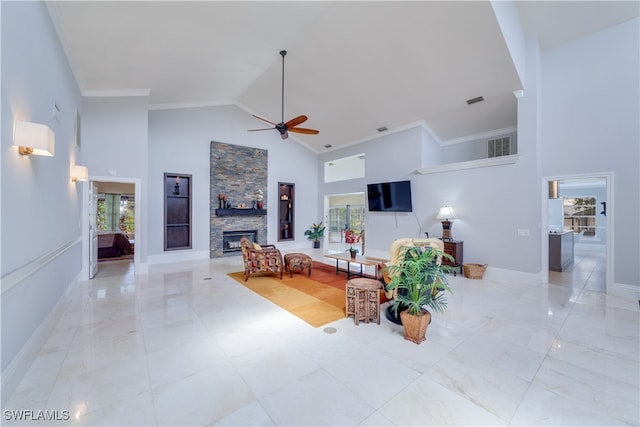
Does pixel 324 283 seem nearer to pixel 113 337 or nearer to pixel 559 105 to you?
pixel 113 337

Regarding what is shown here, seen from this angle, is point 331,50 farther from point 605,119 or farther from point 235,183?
point 605,119

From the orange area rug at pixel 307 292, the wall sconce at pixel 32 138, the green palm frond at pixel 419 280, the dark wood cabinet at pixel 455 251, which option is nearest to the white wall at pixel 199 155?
the orange area rug at pixel 307 292

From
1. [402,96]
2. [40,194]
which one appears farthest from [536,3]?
[40,194]

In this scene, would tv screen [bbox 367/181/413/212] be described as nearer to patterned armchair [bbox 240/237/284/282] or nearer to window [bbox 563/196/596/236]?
patterned armchair [bbox 240/237/284/282]

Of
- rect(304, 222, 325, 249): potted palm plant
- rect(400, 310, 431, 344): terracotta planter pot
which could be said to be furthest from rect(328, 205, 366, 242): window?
rect(400, 310, 431, 344): terracotta planter pot

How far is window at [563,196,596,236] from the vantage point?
29.9ft

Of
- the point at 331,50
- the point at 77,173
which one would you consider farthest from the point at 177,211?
the point at 331,50

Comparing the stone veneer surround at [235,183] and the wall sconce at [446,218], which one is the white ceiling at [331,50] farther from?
the wall sconce at [446,218]

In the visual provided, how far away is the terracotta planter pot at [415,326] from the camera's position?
2.76 meters

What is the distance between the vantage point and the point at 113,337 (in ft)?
9.62

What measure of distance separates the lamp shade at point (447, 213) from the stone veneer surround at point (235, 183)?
5501 millimetres

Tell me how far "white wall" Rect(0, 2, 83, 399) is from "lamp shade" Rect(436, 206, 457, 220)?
22.1ft

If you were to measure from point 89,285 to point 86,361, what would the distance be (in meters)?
3.33

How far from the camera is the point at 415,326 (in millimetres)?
2773
